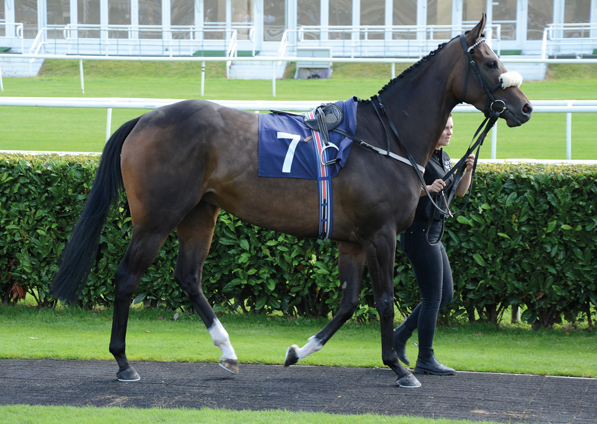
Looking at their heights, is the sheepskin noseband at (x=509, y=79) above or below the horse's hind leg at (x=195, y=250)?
above

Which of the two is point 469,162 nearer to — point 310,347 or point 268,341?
point 310,347

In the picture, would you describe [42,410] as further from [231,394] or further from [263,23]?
[263,23]

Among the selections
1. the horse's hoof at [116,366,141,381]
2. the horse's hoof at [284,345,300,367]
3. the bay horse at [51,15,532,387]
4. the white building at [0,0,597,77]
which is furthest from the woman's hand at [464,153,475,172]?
the white building at [0,0,597,77]

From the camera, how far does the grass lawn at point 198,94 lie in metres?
10.1

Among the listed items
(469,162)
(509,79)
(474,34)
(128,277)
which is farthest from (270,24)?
(128,277)

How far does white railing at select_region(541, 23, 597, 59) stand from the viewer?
867 inches

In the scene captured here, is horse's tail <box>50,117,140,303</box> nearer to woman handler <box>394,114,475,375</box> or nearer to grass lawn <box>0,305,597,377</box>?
grass lawn <box>0,305,597,377</box>

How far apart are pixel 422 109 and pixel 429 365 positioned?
63.3 inches

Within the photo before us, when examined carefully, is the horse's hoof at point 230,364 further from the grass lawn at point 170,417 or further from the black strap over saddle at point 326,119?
the black strap over saddle at point 326,119

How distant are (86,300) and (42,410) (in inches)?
97.6

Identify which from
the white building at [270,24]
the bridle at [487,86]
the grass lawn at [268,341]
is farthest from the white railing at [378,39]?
the bridle at [487,86]

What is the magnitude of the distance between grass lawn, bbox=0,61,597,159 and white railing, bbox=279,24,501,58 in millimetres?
2461

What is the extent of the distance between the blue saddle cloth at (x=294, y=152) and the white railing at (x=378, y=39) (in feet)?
62.9

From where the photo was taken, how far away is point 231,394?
3934 millimetres
